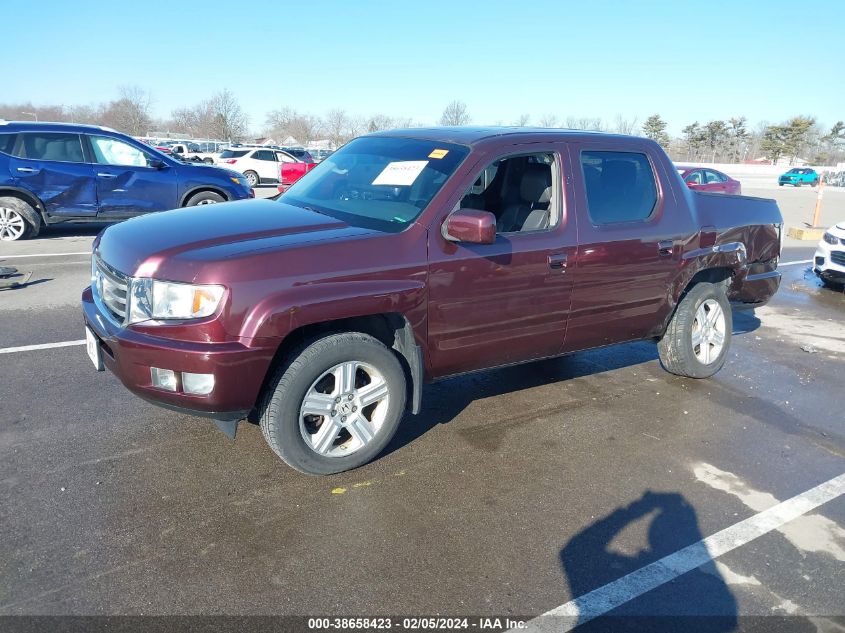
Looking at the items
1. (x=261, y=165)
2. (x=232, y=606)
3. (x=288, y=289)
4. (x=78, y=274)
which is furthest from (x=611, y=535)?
(x=261, y=165)

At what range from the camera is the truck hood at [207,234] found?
321 centimetres

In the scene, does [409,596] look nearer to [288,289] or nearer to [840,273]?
[288,289]

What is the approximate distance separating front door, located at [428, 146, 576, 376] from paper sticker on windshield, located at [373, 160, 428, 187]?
1.12ft

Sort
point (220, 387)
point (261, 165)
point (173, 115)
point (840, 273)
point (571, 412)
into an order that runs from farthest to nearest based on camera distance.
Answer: point (173, 115) → point (261, 165) → point (840, 273) → point (571, 412) → point (220, 387)

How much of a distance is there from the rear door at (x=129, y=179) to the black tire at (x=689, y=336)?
8.64 metres

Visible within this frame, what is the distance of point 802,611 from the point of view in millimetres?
2730

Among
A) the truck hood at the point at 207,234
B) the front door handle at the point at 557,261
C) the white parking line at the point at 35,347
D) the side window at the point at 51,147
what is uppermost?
the side window at the point at 51,147

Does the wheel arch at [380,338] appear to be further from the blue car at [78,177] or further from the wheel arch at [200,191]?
the wheel arch at [200,191]

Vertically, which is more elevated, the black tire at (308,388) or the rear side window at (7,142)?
the rear side window at (7,142)

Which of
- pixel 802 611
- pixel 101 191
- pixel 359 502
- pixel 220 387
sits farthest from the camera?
pixel 101 191

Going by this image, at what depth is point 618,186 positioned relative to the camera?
15.1ft

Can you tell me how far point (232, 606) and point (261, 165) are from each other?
22440 mm

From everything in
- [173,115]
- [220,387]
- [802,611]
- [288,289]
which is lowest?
[802,611]

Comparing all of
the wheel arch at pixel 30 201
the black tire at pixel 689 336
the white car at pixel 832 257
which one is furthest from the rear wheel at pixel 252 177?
the black tire at pixel 689 336
